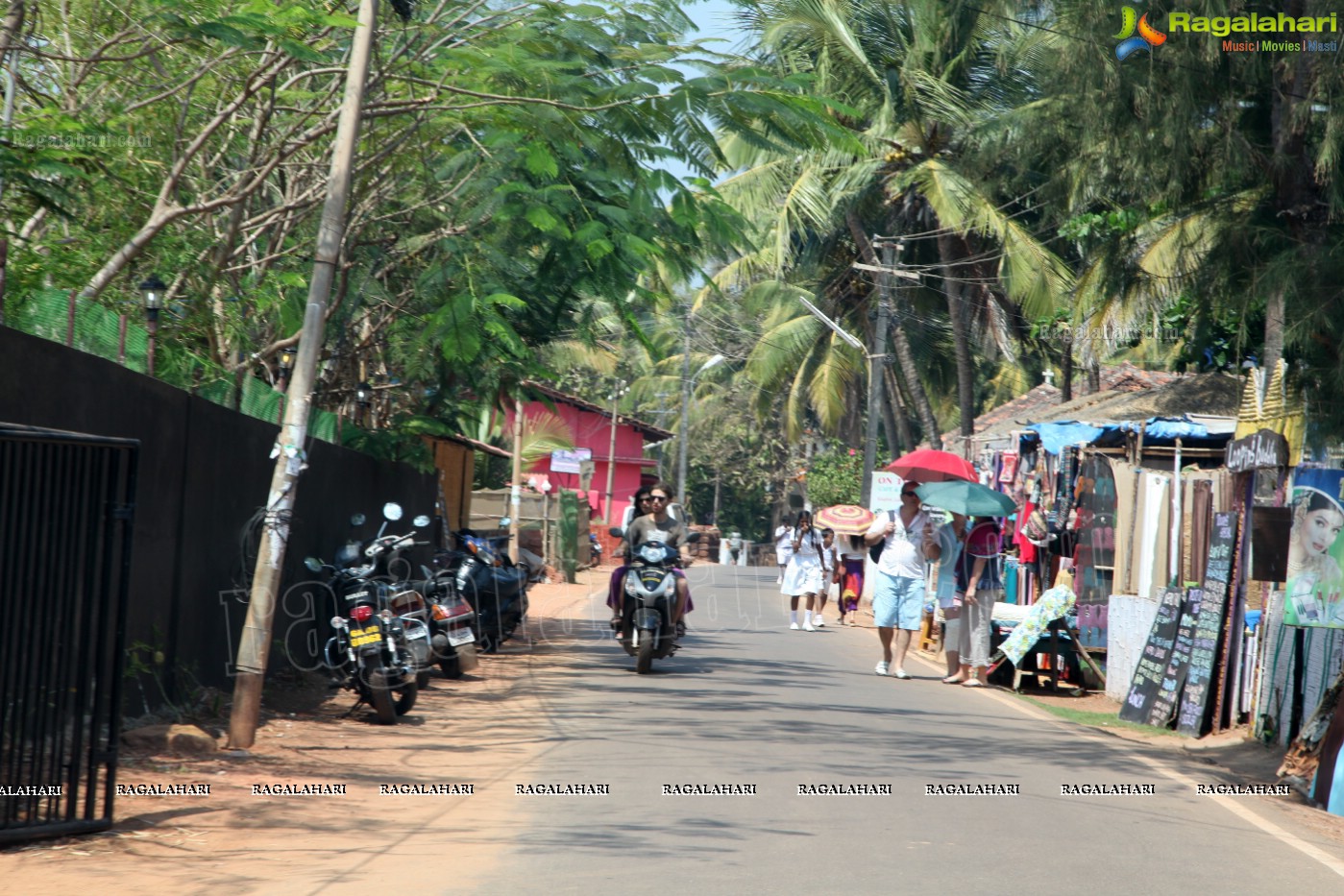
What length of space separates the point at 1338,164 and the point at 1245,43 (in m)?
1.21

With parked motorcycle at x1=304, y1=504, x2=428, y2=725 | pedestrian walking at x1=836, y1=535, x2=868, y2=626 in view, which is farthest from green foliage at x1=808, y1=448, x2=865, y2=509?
parked motorcycle at x1=304, y1=504, x2=428, y2=725

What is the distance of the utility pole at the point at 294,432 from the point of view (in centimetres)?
864

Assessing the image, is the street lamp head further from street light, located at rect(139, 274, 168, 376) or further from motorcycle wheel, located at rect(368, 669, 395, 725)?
motorcycle wheel, located at rect(368, 669, 395, 725)

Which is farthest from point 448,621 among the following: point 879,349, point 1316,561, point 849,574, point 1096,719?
point 879,349

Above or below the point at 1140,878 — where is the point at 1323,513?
above

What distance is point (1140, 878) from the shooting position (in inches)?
241

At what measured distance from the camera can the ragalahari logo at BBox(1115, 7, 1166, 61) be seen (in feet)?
35.6

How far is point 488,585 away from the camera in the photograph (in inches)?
585

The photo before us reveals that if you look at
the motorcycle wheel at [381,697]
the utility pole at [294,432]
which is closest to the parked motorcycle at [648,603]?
the motorcycle wheel at [381,697]

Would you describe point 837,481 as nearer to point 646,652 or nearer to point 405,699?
point 646,652

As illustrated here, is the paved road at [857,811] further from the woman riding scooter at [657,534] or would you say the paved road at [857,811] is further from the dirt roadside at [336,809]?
the woman riding scooter at [657,534]

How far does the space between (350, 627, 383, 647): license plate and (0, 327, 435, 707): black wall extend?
3.30ft

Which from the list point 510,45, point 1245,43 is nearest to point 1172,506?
point 1245,43

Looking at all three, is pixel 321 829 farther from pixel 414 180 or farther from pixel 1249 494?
pixel 414 180
